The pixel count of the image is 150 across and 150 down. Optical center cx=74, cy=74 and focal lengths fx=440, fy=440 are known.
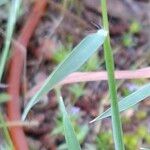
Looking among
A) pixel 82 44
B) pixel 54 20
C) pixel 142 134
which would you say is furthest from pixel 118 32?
pixel 82 44

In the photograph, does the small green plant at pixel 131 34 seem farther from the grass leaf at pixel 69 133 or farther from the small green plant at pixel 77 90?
the grass leaf at pixel 69 133

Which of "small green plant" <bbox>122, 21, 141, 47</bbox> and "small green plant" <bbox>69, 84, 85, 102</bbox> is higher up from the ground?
"small green plant" <bbox>122, 21, 141, 47</bbox>

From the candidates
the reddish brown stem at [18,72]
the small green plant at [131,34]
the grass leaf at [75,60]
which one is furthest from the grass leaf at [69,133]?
the small green plant at [131,34]

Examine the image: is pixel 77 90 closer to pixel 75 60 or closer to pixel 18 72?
pixel 18 72

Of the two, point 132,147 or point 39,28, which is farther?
point 39,28

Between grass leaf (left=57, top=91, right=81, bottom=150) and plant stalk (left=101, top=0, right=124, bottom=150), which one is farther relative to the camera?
grass leaf (left=57, top=91, right=81, bottom=150)

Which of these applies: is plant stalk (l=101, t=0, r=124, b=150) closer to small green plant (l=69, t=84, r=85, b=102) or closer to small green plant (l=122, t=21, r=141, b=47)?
small green plant (l=69, t=84, r=85, b=102)

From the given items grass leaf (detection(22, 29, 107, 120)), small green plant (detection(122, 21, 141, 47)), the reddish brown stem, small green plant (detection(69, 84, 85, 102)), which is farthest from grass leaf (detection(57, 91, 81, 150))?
small green plant (detection(122, 21, 141, 47))

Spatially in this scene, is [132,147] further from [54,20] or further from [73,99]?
[54,20]
